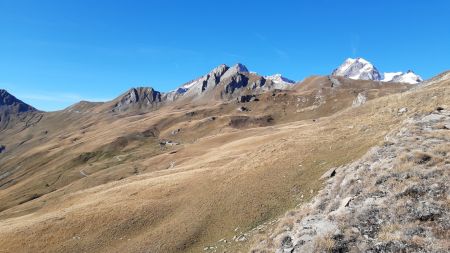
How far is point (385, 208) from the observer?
23.0 metres

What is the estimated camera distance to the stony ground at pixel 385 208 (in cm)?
1998

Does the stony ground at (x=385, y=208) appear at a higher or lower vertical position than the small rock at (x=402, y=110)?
lower

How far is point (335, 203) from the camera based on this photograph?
90.3 ft

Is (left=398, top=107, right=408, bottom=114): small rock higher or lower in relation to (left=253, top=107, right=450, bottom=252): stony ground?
higher

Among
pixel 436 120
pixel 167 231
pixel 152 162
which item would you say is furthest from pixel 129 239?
pixel 152 162

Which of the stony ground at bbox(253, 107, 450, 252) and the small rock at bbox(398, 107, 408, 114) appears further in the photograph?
the small rock at bbox(398, 107, 408, 114)

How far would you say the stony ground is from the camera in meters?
20.0

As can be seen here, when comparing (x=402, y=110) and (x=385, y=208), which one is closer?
(x=385, y=208)

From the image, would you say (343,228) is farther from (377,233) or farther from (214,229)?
(214,229)

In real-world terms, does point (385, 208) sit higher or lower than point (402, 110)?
lower

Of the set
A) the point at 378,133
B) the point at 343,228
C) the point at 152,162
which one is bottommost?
the point at 152,162

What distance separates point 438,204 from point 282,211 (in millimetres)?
16970

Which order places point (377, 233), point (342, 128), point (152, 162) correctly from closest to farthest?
1. point (377, 233)
2. point (342, 128)
3. point (152, 162)

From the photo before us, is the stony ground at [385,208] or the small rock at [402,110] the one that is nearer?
the stony ground at [385,208]
